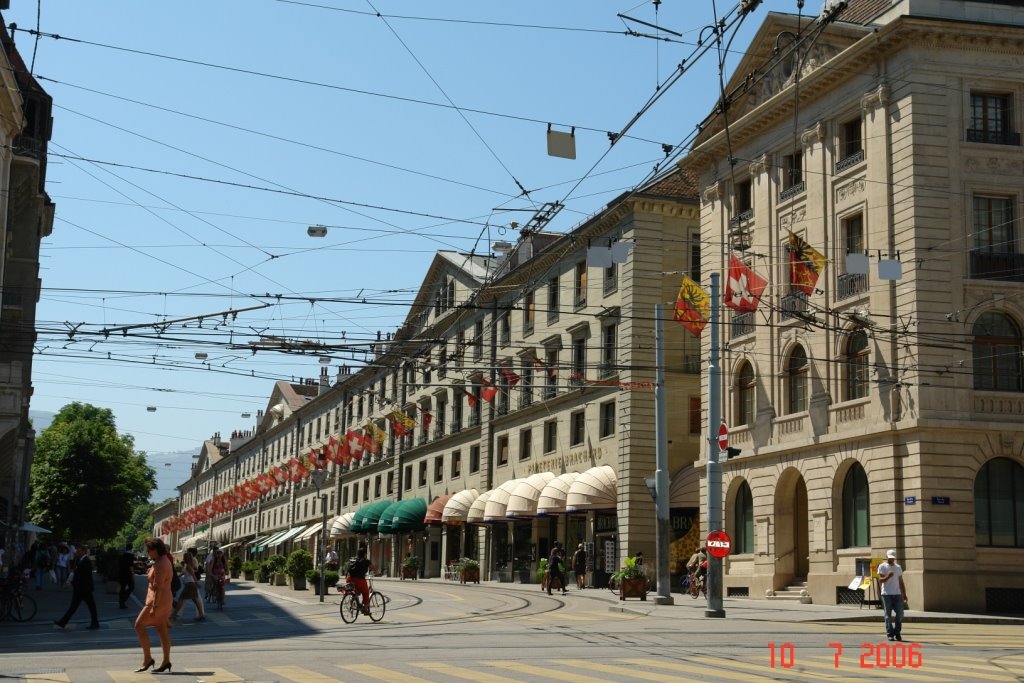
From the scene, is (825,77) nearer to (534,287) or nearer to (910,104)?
(910,104)

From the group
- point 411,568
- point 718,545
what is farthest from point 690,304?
point 411,568

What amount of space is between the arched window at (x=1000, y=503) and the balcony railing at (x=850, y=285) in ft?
19.9

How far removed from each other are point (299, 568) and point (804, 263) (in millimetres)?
21668

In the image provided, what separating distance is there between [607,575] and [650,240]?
1330 cm

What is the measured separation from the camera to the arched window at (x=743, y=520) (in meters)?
40.8

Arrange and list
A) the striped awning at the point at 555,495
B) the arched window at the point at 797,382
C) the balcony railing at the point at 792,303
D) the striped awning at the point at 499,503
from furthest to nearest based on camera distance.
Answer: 1. the striped awning at the point at 499,503
2. the striped awning at the point at 555,495
3. the arched window at the point at 797,382
4. the balcony railing at the point at 792,303

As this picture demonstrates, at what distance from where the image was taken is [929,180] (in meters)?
33.4

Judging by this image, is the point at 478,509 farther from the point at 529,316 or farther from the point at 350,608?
the point at 350,608

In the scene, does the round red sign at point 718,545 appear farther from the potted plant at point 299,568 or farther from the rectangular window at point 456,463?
the rectangular window at point 456,463

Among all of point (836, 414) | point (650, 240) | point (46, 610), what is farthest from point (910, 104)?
point (46, 610)

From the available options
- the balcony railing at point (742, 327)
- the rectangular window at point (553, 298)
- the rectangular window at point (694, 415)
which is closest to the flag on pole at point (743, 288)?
the balcony railing at point (742, 327)

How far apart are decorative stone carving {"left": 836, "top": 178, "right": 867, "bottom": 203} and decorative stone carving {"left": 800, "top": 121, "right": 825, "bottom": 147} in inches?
77.5

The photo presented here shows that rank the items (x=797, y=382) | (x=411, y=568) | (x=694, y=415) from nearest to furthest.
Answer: (x=797, y=382), (x=694, y=415), (x=411, y=568)

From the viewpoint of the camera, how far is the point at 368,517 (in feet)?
251
